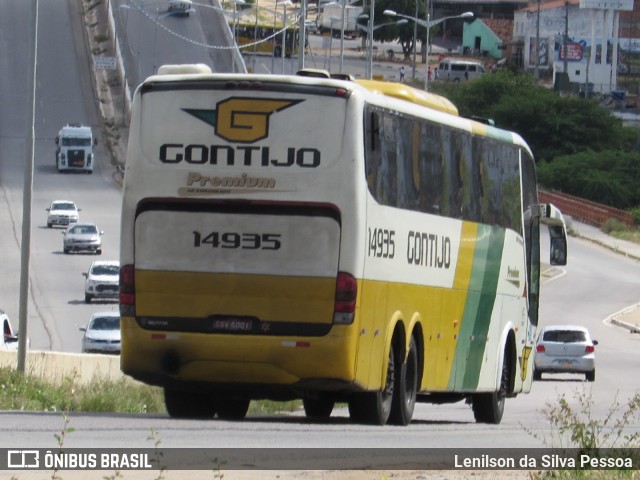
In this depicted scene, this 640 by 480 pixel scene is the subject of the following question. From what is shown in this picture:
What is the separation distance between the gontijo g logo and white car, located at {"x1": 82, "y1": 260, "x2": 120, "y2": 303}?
33.9 meters

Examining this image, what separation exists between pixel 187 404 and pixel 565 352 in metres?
22.5

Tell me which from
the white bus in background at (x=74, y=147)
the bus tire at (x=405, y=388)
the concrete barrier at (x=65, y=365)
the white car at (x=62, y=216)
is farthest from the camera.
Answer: the white bus in background at (x=74, y=147)

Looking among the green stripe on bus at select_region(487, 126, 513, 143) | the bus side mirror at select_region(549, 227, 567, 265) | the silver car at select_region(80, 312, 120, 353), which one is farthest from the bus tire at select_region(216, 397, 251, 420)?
the silver car at select_region(80, 312, 120, 353)

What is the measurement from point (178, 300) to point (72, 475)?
208 inches

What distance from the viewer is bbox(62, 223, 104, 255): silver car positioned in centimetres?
6066

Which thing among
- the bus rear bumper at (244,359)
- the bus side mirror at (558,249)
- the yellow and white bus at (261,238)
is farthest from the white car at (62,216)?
the bus rear bumper at (244,359)

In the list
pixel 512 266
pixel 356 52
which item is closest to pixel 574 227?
pixel 512 266

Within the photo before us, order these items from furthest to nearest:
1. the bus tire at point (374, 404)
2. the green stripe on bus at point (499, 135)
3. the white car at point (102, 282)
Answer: the white car at point (102, 282), the green stripe on bus at point (499, 135), the bus tire at point (374, 404)

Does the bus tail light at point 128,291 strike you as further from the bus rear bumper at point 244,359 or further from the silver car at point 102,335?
the silver car at point 102,335

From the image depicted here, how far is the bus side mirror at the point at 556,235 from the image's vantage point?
22000 millimetres

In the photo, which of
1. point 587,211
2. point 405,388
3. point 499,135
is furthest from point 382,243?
point 587,211

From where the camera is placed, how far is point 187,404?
17.3m

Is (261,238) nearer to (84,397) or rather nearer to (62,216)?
(84,397)

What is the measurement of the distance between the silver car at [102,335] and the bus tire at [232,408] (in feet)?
58.6
